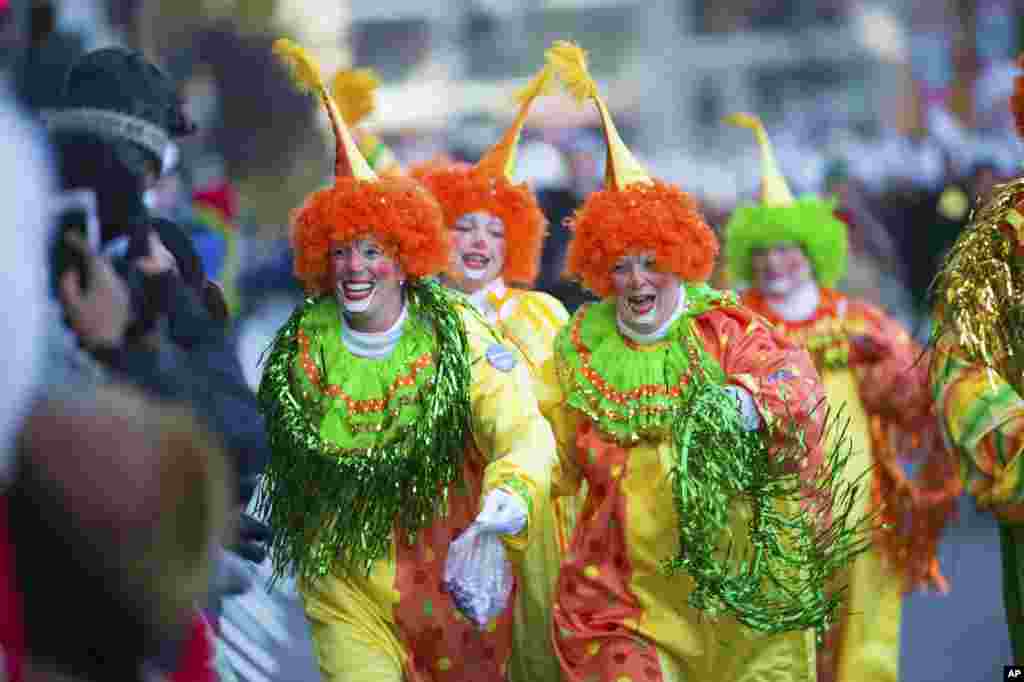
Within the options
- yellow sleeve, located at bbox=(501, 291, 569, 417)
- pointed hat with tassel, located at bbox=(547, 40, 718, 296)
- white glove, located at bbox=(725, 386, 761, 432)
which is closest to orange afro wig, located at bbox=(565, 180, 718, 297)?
pointed hat with tassel, located at bbox=(547, 40, 718, 296)

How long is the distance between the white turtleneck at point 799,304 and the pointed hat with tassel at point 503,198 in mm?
1105

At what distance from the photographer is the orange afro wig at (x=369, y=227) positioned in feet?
22.2

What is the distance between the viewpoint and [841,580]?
25.6 ft

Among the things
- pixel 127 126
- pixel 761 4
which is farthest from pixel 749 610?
pixel 761 4

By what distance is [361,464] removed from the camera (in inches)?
255

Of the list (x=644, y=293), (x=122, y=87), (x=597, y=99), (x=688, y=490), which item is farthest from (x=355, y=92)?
(x=122, y=87)

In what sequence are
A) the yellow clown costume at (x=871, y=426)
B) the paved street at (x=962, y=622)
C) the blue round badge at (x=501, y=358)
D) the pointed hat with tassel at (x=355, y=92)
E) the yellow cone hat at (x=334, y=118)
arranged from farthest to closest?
1. the paved street at (x=962, y=622)
2. the pointed hat with tassel at (x=355, y=92)
3. the yellow clown costume at (x=871, y=426)
4. the yellow cone hat at (x=334, y=118)
5. the blue round badge at (x=501, y=358)

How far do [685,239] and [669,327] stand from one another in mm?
320

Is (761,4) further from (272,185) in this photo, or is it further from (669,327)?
(669,327)

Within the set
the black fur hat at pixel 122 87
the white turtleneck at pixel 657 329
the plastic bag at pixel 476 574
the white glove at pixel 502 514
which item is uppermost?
the black fur hat at pixel 122 87

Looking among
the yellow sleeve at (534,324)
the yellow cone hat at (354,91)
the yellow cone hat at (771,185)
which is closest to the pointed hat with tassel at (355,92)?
the yellow cone hat at (354,91)

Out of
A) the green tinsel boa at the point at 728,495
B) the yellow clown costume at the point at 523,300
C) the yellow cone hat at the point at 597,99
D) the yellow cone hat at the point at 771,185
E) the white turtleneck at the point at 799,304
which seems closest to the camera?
the green tinsel boa at the point at 728,495

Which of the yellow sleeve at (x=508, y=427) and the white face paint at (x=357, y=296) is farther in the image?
the white face paint at (x=357, y=296)

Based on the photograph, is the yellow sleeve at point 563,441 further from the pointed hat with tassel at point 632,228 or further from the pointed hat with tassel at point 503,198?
the pointed hat with tassel at point 503,198
